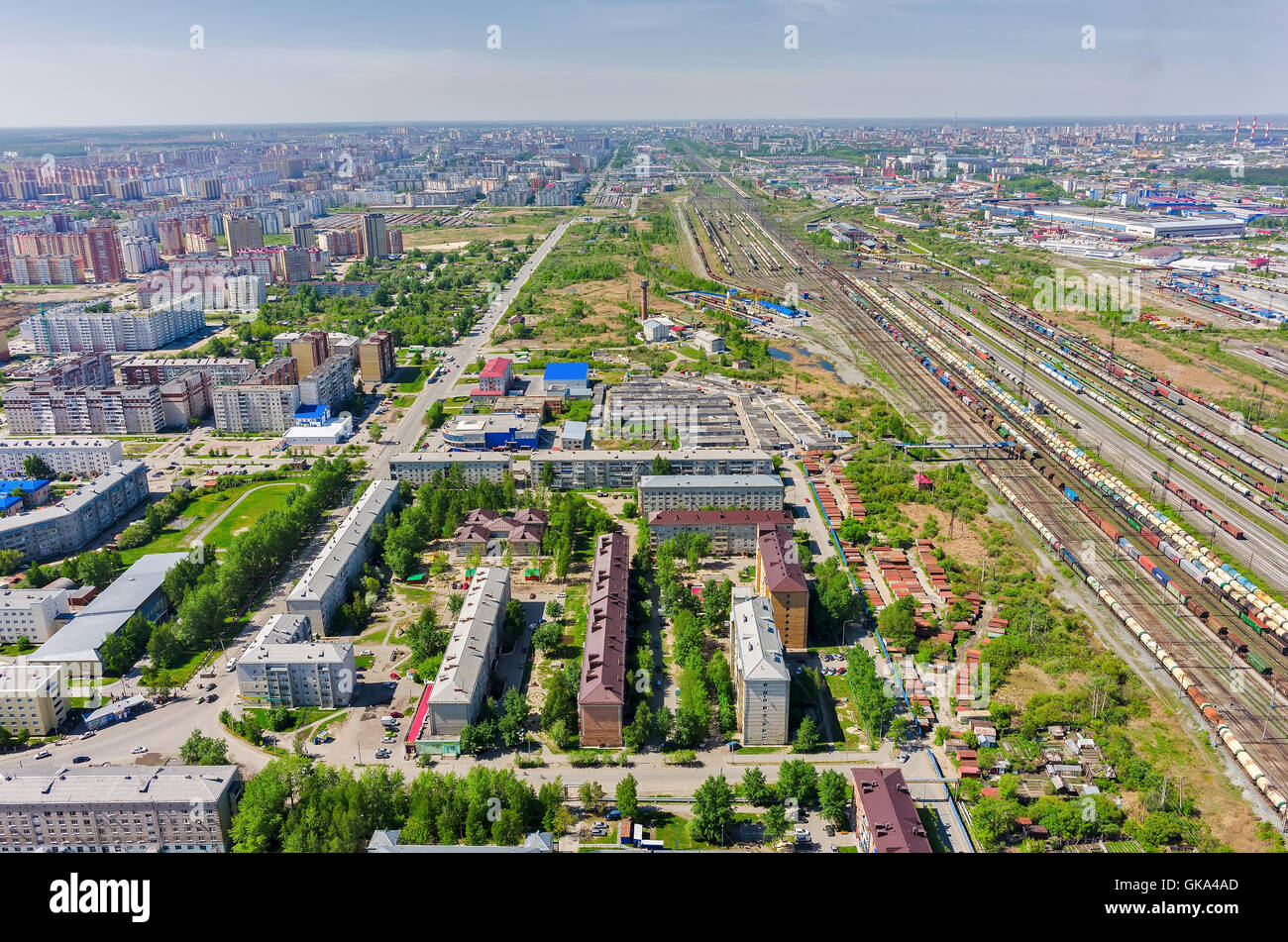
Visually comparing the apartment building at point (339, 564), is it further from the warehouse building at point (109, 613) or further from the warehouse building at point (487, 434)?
the warehouse building at point (487, 434)

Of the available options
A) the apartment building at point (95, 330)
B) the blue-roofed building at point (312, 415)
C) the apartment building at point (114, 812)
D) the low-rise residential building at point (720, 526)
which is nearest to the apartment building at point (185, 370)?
the blue-roofed building at point (312, 415)

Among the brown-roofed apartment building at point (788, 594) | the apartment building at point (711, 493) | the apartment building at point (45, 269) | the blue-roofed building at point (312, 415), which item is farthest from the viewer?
the apartment building at point (45, 269)

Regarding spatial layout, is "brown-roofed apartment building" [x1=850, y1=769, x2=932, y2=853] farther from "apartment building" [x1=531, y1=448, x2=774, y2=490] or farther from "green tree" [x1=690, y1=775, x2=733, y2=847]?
"apartment building" [x1=531, y1=448, x2=774, y2=490]

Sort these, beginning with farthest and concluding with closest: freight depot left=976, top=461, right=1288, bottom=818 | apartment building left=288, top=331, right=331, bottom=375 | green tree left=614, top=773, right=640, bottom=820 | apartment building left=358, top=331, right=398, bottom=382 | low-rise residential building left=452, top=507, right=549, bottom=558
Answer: apartment building left=358, top=331, right=398, bottom=382
apartment building left=288, top=331, right=331, bottom=375
low-rise residential building left=452, top=507, right=549, bottom=558
freight depot left=976, top=461, right=1288, bottom=818
green tree left=614, top=773, right=640, bottom=820

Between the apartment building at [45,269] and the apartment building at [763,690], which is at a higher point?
the apartment building at [45,269]

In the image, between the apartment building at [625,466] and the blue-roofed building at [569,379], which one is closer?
the apartment building at [625,466]

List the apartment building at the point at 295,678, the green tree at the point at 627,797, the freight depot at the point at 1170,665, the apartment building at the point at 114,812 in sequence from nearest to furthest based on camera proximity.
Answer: the apartment building at the point at 114,812 → the green tree at the point at 627,797 → the freight depot at the point at 1170,665 → the apartment building at the point at 295,678

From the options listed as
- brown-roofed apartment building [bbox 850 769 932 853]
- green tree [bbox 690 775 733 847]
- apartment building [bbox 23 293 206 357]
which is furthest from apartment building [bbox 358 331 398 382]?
brown-roofed apartment building [bbox 850 769 932 853]

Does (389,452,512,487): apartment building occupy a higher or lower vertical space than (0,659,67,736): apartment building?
higher
